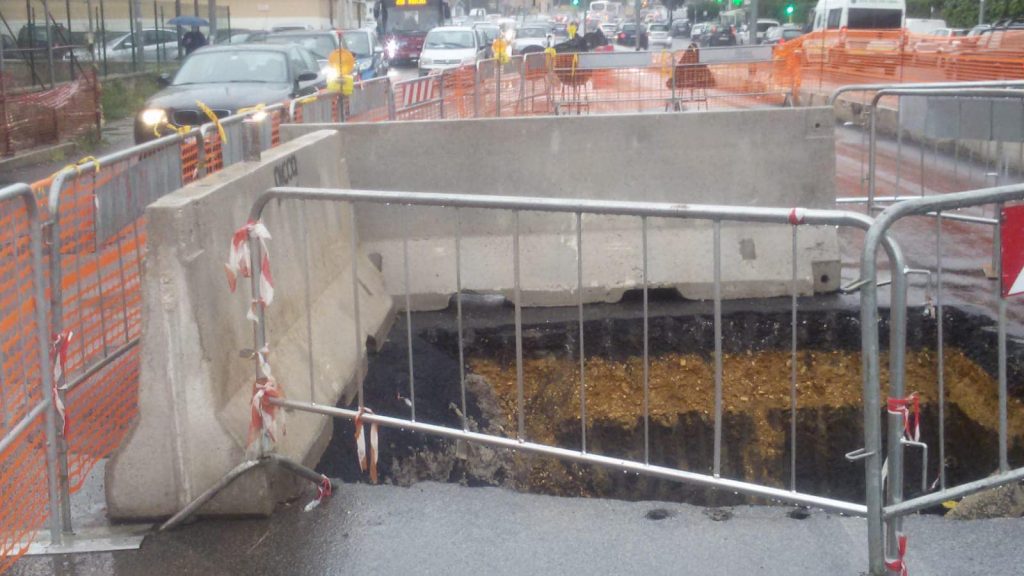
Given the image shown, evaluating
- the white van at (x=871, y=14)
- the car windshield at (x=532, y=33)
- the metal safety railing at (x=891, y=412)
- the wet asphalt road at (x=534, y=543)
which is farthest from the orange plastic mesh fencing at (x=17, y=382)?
the car windshield at (x=532, y=33)

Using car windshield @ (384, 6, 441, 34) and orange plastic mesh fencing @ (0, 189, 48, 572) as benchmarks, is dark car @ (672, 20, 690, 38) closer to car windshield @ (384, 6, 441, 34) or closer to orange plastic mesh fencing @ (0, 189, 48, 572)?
car windshield @ (384, 6, 441, 34)

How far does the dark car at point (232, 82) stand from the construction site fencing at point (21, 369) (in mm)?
10617

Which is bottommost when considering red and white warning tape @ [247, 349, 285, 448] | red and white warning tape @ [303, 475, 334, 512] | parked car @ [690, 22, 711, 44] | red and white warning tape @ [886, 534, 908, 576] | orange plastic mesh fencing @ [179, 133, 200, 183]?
A: red and white warning tape @ [303, 475, 334, 512]

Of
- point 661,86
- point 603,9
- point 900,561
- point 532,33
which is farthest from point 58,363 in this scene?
point 603,9

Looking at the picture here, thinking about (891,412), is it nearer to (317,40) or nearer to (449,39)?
(317,40)

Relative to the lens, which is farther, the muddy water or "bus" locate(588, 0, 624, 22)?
"bus" locate(588, 0, 624, 22)

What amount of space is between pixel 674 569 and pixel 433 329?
4.13 m

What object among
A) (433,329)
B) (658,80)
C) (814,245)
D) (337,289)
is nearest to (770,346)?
(814,245)

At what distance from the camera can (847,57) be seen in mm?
26203

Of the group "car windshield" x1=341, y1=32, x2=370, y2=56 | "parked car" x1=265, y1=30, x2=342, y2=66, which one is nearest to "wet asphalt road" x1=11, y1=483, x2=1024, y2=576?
"parked car" x1=265, y1=30, x2=342, y2=66

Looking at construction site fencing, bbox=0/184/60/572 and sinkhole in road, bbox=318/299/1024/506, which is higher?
construction site fencing, bbox=0/184/60/572

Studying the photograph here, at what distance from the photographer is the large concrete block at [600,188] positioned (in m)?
8.73

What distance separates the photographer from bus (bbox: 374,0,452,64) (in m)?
51.3

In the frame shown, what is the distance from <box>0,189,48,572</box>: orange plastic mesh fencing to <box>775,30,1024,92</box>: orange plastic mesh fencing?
693 inches
